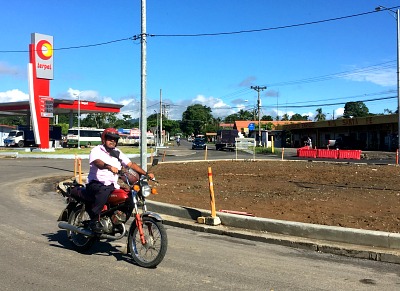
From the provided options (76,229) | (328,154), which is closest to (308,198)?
(76,229)

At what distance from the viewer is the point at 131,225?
6.04 metres

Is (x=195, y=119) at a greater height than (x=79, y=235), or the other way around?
(x=195, y=119)

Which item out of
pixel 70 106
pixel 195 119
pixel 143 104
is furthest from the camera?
pixel 195 119

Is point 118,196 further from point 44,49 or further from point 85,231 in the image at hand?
point 44,49

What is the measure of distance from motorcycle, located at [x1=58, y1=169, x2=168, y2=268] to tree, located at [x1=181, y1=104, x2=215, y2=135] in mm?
171610

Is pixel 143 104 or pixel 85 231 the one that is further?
pixel 143 104

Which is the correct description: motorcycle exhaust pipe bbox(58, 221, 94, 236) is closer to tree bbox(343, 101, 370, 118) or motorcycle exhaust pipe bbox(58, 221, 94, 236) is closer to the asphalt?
the asphalt

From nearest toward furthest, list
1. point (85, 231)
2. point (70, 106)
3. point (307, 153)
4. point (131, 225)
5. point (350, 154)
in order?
point (131, 225)
point (85, 231)
point (350, 154)
point (307, 153)
point (70, 106)

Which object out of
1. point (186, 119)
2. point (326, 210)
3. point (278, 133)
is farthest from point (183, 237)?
point (186, 119)

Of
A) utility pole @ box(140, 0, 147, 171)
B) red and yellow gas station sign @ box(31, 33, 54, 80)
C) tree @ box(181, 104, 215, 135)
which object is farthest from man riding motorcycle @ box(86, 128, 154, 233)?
tree @ box(181, 104, 215, 135)

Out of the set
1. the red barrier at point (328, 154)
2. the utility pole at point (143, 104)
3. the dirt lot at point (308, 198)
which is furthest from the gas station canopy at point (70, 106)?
the dirt lot at point (308, 198)

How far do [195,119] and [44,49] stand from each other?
14606cm

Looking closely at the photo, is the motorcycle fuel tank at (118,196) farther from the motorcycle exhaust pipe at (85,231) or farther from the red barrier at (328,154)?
the red barrier at (328,154)

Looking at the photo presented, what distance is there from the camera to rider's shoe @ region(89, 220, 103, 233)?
245 inches
